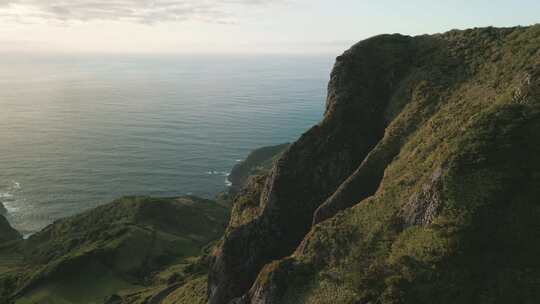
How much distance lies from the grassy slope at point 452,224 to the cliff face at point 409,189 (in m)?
0.09

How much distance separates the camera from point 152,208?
158750 millimetres

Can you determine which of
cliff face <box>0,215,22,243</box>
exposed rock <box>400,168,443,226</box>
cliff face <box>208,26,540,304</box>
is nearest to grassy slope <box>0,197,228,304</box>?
cliff face <box>0,215,22,243</box>

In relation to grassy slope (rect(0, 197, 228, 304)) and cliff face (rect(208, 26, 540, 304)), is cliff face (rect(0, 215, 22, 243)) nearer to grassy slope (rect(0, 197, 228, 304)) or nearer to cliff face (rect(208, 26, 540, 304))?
grassy slope (rect(0, 197, 228, 304))

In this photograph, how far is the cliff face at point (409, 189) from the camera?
1089 inches

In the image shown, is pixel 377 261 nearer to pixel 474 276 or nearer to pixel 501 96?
pixel 474 276

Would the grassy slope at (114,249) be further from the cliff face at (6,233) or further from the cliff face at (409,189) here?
the cliff face at (409,189)

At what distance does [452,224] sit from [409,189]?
259 inches

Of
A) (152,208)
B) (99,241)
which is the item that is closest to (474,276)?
(99,241)

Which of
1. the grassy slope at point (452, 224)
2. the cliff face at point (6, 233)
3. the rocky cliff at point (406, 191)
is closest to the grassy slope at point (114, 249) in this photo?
the cliff face at point (6, 233)

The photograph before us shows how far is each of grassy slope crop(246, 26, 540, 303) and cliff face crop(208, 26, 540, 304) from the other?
9 centimetres

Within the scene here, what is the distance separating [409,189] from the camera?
3500 centimetres

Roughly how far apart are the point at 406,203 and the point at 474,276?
26.0ft

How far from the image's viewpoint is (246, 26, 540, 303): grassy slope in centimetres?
2694

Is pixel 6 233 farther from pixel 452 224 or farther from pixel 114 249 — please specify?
pixel 452 224
